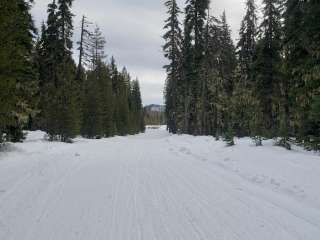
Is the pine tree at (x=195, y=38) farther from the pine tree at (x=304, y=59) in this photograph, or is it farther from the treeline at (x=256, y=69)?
the pine tree at (x=304, y=59)

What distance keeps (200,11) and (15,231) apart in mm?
33222

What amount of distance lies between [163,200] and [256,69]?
2376 centimetres

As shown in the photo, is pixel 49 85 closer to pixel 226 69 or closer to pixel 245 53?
pixel 245 53

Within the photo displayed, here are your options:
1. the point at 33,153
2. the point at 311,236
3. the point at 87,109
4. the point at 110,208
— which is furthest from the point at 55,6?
the point at 311,236

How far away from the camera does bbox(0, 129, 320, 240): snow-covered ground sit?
18.4 feet

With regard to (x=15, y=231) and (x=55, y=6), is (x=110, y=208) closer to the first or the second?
(x=15, y=231)

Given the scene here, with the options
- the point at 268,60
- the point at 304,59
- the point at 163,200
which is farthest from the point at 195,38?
the point at 163,200

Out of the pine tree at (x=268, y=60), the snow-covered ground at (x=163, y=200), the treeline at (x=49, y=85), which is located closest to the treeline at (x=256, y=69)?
the pine tree at (x=268, y=60)

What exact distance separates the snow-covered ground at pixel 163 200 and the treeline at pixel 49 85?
165 inches

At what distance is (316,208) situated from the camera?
6.99 metres

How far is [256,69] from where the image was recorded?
1150 inches

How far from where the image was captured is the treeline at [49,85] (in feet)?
46.3

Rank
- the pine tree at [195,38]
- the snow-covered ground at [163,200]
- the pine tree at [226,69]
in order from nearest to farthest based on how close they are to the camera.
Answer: the snow-covered ground at [163,200]
the pine tree at [195,38]
the pine tree at [226,69]

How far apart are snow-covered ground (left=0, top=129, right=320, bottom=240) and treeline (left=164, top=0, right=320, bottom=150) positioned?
15.8 ft
